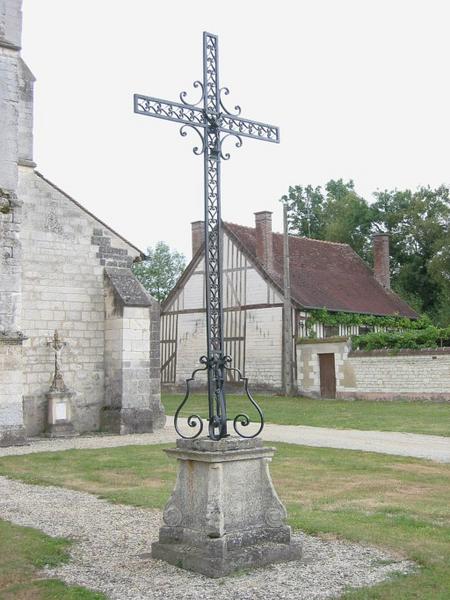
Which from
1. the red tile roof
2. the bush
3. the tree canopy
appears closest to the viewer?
the bush

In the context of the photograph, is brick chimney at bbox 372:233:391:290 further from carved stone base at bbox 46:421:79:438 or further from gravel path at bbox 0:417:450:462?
carved stone base at bbox 46:421:79:438

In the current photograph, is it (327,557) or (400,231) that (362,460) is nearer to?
(327,557)

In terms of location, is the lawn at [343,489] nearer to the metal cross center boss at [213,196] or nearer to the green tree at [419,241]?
the metal cross center boss at [213,196]

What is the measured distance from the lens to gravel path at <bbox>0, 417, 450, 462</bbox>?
34.4ft

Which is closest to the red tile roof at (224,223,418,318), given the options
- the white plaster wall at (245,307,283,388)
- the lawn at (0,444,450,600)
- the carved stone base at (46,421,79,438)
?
the white plaster wall at (245,307,283,388)

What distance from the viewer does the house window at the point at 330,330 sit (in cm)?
2439

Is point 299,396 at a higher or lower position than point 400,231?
lower

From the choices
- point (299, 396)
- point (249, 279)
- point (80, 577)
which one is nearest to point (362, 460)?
point (80, 577)

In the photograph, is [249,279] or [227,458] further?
[249,279]

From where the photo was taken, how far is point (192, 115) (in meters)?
5.21

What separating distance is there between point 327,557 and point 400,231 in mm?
30474

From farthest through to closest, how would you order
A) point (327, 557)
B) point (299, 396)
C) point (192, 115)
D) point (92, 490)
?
1. point (299, 396)
2. point (92, 490)
3. point (192, 115)
4. point (327, 557)

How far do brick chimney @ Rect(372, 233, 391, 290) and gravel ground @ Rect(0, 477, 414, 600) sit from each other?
76.4 feet

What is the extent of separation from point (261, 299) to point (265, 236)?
205 centimetres
